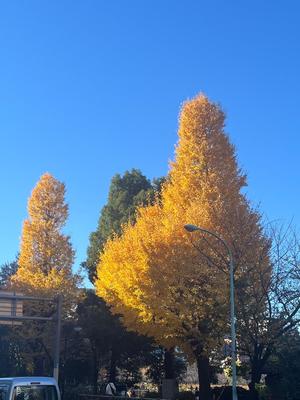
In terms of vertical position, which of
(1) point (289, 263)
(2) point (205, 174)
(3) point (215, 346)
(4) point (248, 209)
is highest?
(2) point (205, 174)

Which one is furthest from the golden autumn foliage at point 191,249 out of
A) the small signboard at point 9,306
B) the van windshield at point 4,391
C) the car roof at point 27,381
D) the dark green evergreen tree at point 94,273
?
the van windshield at point 4,391

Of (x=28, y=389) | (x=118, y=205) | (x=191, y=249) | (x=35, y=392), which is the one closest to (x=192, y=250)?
(x=191, y=249)

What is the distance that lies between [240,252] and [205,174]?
5351 millimetres

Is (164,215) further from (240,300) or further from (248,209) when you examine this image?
(240,300)

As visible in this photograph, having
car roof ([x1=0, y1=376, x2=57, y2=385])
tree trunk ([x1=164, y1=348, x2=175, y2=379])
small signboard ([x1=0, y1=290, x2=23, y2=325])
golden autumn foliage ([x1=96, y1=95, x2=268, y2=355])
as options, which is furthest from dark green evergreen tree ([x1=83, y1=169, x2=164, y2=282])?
car roof ([x1=0, y1=376, x2=57, y2=385])

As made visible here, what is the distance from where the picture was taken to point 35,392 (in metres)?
13.8

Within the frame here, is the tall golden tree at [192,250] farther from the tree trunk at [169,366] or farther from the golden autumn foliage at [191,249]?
the tree trunk at [169,366]

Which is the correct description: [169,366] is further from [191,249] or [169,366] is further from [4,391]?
[4,391]

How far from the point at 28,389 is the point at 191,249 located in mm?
14809

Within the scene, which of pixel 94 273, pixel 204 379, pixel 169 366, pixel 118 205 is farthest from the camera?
pixel 118 205

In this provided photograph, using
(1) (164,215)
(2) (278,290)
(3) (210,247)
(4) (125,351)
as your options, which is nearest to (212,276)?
(3) (210,247)

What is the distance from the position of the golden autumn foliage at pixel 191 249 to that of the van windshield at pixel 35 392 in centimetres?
1271

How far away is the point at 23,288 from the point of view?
40406mm

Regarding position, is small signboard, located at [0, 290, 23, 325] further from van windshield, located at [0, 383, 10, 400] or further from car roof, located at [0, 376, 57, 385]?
van windshield, located at [0, 383, 10, 400]
